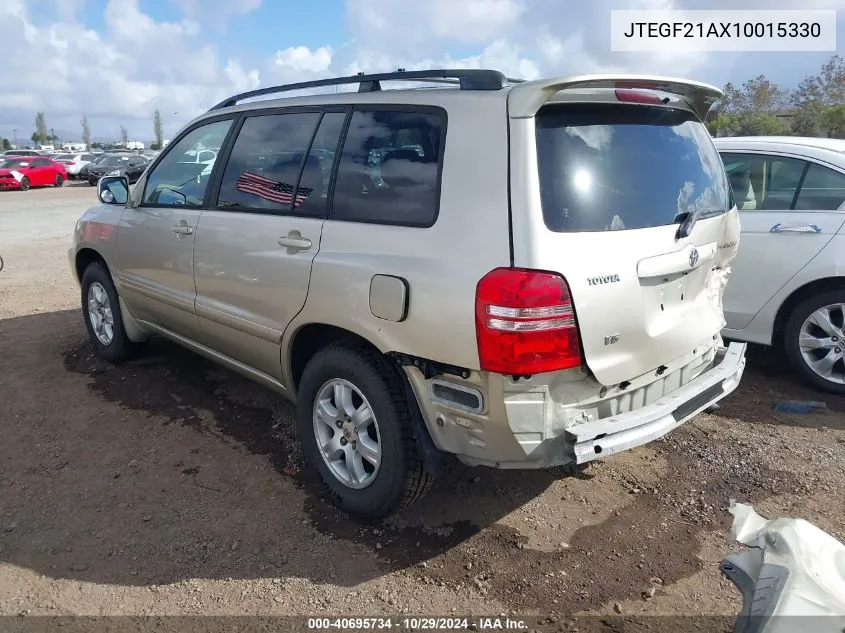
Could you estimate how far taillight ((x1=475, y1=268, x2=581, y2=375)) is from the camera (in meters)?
2.39

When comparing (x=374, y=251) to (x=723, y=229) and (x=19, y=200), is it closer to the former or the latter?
(x=723, y=229)

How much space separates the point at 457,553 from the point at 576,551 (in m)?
0.53

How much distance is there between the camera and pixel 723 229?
329 centimetres

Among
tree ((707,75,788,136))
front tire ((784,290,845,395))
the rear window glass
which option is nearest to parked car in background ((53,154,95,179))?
tree ((707,75,788,136))

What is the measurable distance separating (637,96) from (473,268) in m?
1.09

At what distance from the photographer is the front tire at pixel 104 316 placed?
16.6 feet

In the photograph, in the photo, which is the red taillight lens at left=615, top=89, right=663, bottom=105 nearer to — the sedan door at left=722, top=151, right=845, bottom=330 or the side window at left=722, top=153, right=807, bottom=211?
the sedan door at left=722, top=151, right=845, bottom=330

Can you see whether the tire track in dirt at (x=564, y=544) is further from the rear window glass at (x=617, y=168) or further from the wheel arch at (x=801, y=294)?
the rear window glass at (x=617, y=168)

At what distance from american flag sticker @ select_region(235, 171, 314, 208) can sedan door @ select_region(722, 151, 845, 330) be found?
3.19 metres

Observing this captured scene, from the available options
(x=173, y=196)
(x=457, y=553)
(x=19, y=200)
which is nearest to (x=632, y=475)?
(x=457, y=553)

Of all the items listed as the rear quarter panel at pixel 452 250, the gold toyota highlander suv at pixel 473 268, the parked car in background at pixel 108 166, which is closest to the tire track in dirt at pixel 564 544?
the gold toyota highlander suv at pixel 473 268

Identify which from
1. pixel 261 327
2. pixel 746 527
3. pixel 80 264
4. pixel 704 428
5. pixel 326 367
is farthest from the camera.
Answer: pixel 80 264

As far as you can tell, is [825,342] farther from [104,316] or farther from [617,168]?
[104,316]

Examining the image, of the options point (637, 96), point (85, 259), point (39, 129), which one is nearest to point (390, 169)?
point (637, 96)
